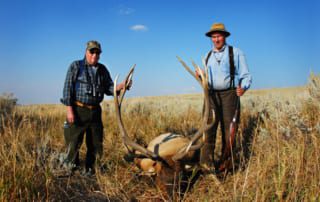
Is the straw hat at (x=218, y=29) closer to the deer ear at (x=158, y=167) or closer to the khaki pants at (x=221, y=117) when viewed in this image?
the khaki pants at (x=221, y=117)

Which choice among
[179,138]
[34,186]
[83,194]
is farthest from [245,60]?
[34,186]

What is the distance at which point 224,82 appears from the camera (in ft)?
14.5

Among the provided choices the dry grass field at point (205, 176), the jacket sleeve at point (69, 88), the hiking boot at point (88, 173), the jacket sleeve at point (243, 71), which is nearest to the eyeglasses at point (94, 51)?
the jacket sleeve at point (69, 88)

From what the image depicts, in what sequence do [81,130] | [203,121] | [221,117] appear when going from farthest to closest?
[221,117]
[81,130]
[203,121]

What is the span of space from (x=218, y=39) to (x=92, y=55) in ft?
6.60

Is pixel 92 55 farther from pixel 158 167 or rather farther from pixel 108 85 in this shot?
pixel 158 167

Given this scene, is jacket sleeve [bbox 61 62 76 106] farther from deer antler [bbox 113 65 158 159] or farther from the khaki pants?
the khaki pants

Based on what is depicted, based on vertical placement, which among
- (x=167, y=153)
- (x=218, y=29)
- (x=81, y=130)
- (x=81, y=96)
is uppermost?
(x=218, y=29)

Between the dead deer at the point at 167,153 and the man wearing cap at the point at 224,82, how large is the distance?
34 cm

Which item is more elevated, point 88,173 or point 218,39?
point 218,39

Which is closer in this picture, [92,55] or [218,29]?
[92,55]

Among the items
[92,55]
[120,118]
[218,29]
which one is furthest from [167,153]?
[218,29]

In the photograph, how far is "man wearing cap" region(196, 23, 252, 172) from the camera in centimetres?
441

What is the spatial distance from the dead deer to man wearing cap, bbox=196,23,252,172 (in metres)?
0.34
